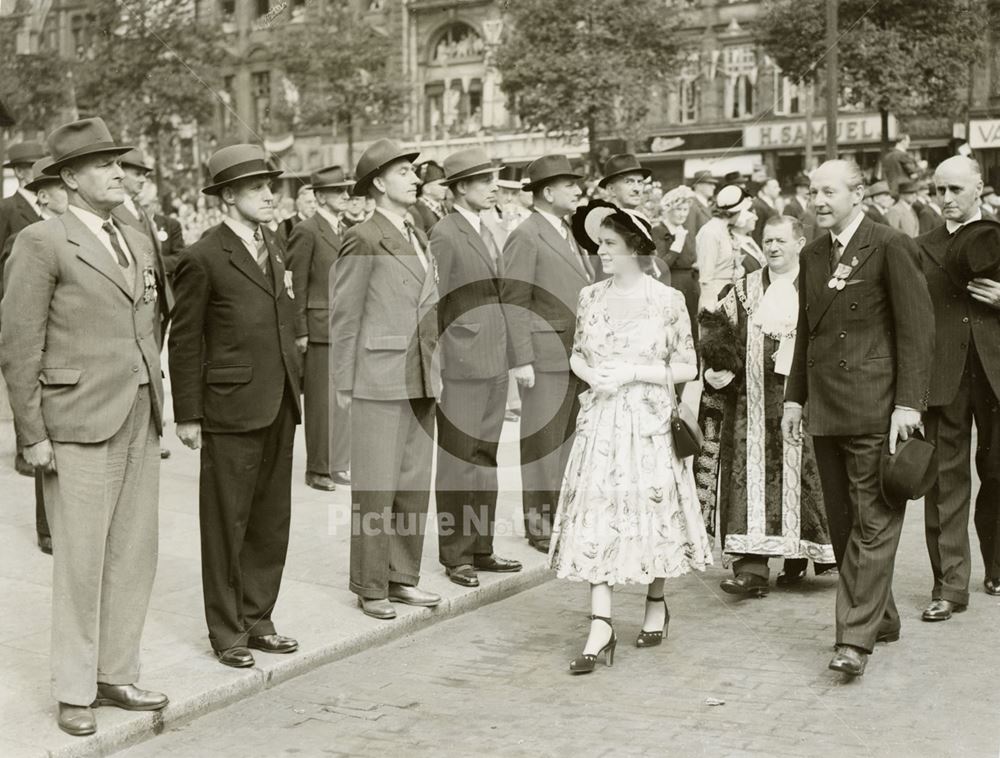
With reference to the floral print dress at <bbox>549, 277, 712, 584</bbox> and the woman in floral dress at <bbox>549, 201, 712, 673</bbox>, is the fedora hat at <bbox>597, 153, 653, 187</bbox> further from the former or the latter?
the floral print dress at <bbox>549, 277, 712, 584</bbox>

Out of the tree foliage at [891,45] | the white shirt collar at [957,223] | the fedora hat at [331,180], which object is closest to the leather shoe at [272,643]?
the white shirt collar at [957,223]

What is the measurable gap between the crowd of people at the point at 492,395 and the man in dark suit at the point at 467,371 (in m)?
0.02

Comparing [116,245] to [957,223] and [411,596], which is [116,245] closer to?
[411,596]

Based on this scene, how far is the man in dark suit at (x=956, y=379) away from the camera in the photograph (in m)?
6.66

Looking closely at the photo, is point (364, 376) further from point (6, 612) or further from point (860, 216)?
point (860, 216)

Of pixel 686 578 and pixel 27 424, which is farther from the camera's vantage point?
pixel 686 578

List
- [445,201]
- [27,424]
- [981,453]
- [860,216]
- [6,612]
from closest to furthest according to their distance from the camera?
1. [27,424]
2. [860,216]
3. [6,612]
4. [981,453]
5. [445,201]

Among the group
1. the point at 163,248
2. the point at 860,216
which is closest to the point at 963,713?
the point at 860,216

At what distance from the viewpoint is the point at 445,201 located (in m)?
14.8

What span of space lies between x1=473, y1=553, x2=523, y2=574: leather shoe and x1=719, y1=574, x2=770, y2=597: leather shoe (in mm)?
1208

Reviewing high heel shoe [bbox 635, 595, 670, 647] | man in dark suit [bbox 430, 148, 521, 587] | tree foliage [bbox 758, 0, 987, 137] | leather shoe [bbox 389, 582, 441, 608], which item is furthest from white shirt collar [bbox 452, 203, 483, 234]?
tree foliage [bbox 758, 0, 987, 137]

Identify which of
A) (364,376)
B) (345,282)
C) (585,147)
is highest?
(585,147)

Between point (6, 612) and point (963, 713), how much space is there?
431 centimetres

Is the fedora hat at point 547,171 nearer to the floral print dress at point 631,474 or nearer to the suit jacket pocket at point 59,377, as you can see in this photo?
the floral print dress at point 631,474
